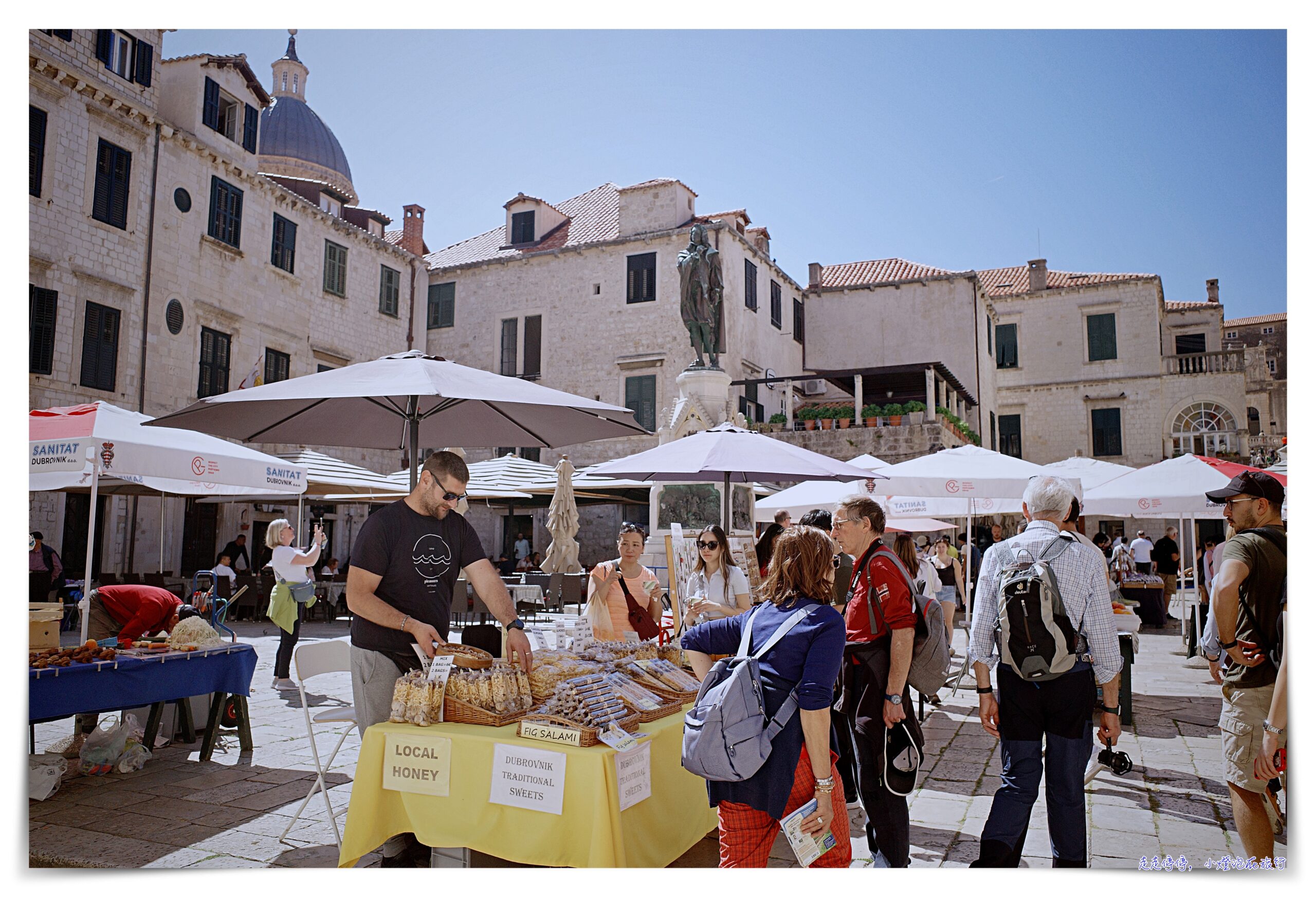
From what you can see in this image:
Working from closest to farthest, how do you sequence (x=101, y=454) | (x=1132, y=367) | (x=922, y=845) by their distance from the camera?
(x=922, y=845)
(x=101, y=454)
(x=1132, y=367)

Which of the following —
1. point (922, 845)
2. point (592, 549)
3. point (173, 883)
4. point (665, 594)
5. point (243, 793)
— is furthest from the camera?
point (592, 549)

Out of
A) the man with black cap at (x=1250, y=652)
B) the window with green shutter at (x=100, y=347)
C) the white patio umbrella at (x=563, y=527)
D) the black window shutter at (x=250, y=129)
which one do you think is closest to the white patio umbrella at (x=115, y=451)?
the man with black cap at (x=1250, y=652)

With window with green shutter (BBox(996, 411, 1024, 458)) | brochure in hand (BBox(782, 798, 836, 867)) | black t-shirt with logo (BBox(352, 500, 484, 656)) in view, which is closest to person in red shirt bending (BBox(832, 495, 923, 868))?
brochure in hand (BBox(782, 798, 836, 867))

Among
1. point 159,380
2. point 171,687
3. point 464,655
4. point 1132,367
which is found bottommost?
point 171,687

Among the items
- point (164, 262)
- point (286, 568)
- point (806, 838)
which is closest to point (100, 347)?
point (164, 262)

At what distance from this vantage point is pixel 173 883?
3801mm

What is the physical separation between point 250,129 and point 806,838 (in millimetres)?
20260

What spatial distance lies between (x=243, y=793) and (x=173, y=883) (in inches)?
52.6

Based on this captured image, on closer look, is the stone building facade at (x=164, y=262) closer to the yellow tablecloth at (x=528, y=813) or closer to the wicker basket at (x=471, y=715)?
the yellow tablecloth at (x=528, y=813)

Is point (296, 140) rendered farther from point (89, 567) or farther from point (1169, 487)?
point (1169, 487)

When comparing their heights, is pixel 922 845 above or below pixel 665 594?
below

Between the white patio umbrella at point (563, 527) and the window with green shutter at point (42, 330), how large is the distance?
818 centimetres

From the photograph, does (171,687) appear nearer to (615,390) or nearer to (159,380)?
(159,380)

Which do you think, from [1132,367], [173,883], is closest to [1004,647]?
[173,883]
